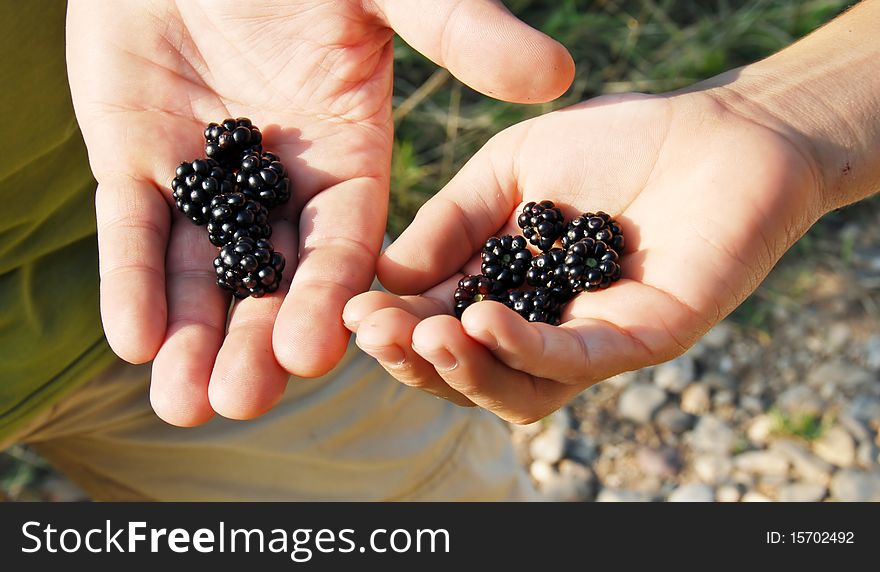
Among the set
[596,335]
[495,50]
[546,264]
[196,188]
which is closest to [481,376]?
[596,335]

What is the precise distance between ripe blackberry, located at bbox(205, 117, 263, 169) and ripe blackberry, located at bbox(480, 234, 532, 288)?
2.98 ft

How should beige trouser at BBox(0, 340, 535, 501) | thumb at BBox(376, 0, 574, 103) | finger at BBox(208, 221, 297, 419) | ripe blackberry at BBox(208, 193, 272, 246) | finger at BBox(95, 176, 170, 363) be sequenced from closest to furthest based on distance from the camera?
finger at BBox(208, 221, 297, 419), finger at BBox(95, 176, 170, 363), thumb at BBox(376, 0, 574, 103), ripe blackberry at BBox(208, 193, 272, 246), beige trouser at BBox(0, 340, 535, 501)

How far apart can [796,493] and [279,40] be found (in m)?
3.01

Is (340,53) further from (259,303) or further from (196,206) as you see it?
(259,303)

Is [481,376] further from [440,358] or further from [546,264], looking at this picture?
[546,264]

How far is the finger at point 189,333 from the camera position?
2455mm

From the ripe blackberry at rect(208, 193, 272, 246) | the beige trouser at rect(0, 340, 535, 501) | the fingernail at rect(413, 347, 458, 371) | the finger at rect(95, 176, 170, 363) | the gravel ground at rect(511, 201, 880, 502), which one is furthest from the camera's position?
the gravel ground at rect(511, 201, 880, 502)

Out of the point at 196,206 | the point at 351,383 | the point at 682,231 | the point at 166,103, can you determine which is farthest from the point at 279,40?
the point at 682,231

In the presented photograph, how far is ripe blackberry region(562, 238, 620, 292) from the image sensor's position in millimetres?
2705

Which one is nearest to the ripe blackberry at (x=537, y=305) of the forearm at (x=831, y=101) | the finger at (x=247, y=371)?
the finger at (x=247, y=371)

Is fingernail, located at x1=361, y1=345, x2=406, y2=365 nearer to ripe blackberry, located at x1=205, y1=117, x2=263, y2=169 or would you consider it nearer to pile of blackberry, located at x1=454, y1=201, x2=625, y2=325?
pile of blackberry, located at x1=454, y1=201, x2=625, y2=325

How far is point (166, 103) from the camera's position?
3.20 meters

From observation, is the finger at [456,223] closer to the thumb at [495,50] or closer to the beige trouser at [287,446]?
the thumb at [495,50]

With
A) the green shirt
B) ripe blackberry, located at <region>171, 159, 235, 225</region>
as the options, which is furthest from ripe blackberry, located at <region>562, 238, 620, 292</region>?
the green shirt
